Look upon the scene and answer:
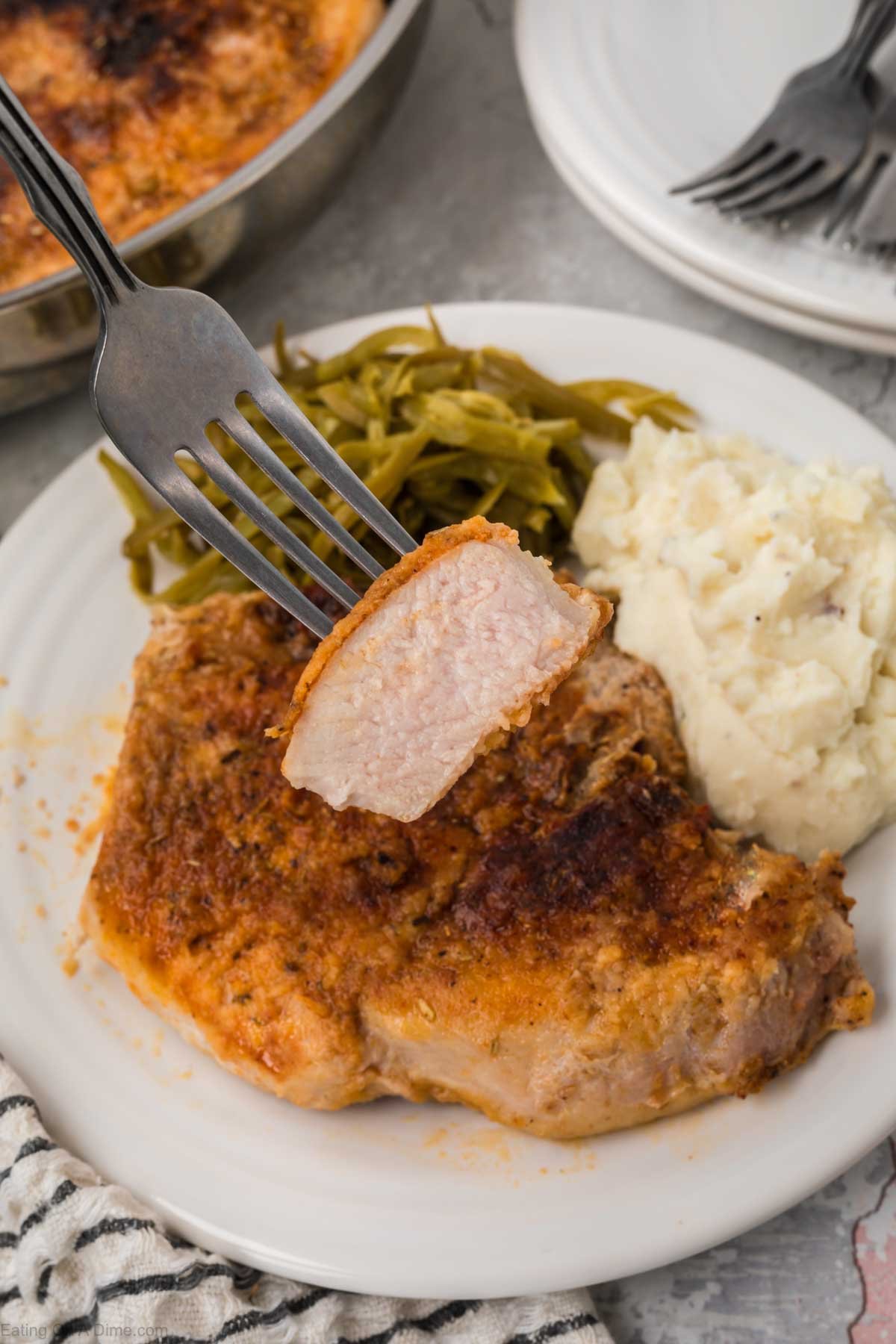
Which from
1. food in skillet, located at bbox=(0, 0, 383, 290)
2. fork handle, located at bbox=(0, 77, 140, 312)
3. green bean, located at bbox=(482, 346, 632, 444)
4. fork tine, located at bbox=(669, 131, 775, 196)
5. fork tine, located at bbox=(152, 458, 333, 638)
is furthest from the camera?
food in skillet, located at bbox=(0, 0, 383, 290)

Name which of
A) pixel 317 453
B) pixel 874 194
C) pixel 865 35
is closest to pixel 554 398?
pixel 874 194

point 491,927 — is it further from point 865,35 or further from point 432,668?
point 865,35

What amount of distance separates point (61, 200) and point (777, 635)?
6.73 feet

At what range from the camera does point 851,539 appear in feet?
11.7

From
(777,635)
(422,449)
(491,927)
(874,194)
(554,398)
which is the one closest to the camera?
(491,927)

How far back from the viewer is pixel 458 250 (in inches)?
213

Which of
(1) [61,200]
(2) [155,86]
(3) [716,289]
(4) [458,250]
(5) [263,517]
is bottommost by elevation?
(4) [458,250]

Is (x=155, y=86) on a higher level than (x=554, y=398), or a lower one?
higher

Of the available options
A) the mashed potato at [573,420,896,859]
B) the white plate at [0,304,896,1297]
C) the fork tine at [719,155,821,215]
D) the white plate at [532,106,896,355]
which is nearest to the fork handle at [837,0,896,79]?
the fork tine at [719,155,821,215]

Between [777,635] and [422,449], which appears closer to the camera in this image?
[777,635]

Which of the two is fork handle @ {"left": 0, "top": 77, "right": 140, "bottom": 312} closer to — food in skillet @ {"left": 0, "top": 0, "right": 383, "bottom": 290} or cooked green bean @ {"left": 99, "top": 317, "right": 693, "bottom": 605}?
cooked green bean @ {"left": 99, "top": 317, "right": 693, "bottom": 605}

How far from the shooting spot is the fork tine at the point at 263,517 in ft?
9.53

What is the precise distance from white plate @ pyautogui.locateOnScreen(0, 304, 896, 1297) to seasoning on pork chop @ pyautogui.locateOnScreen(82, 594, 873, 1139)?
0.11m

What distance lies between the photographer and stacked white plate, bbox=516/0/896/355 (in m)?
4.38
